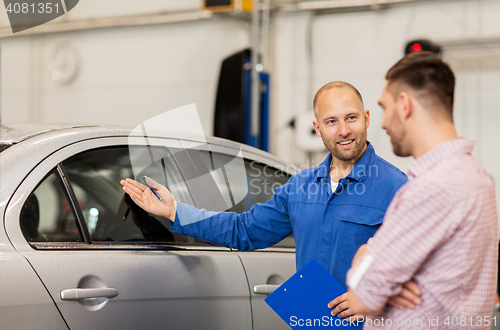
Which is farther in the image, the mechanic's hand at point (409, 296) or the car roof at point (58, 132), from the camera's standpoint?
the car roof at point (58, 132)

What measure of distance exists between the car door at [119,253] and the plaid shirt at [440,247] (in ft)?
2.59

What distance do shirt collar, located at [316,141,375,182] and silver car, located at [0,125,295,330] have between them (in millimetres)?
508

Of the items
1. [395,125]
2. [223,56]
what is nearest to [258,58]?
[223,56]

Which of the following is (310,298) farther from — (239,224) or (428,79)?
(428,79)

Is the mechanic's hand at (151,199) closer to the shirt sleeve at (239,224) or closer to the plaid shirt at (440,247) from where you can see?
the shirt sleeve at (239,224)

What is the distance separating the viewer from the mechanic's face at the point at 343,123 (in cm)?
155

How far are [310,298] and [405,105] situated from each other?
2.19 feet

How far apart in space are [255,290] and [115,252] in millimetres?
567

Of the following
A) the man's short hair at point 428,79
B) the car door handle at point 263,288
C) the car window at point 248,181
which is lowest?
the car door handle at point 263,288

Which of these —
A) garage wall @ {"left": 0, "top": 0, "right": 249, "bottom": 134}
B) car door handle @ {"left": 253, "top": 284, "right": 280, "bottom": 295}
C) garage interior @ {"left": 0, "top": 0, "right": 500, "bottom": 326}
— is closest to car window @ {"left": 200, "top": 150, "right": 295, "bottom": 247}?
car door handle @ {"left": 253, "top": 284, "right": 280, "bottom": 295}

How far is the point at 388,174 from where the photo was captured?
1.52 meters

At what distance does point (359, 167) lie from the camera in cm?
153

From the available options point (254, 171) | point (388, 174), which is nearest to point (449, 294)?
point (388, 174)

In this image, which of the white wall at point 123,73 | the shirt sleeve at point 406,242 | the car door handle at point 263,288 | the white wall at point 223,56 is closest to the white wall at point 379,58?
the white wall at point 223,56
